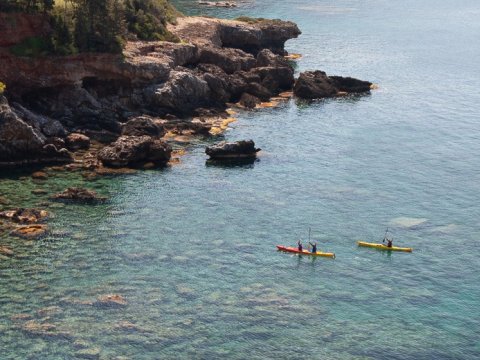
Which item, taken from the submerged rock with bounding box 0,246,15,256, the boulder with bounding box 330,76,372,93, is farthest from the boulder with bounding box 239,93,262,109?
the submerged rock with bounding box 0,246,15,256

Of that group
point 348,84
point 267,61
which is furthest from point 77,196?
point 348,84

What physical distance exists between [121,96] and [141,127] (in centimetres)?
1121

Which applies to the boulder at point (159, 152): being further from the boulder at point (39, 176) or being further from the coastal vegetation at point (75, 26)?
the coastal vegetation at point (75, 26)

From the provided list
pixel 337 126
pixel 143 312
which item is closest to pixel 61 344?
pixel 143 312

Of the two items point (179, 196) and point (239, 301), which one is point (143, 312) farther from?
point (179, 196)

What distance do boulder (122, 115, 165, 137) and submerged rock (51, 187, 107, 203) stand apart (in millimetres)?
18882

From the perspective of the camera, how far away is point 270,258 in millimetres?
70812

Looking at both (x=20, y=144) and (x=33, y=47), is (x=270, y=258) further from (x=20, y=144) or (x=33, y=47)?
(x=33, y=47)

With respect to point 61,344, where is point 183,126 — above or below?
above

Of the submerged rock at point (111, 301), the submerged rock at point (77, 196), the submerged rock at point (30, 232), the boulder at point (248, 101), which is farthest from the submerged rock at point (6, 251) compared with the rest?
the boulder at point (248, 101)

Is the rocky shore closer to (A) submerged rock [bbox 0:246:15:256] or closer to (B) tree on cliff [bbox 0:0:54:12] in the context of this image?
(B) tree on cliff [bbox 0:0:54:12]

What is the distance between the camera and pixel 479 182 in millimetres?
94062

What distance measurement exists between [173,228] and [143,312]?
17633 mm

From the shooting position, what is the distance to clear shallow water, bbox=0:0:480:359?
2238 inches
